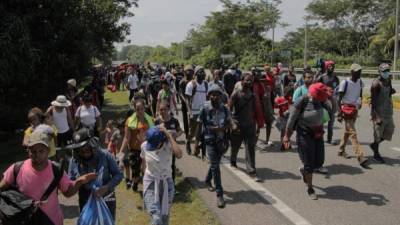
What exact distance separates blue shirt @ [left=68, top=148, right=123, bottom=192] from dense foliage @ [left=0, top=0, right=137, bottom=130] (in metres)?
7.52

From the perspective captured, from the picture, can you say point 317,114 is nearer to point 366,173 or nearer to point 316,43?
point 366,173

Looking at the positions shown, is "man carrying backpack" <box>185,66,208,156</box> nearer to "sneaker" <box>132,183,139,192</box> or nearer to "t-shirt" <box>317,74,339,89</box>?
"t-shirt" <box>317,74,339,89</box>

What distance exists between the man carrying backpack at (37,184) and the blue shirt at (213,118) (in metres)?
3.15

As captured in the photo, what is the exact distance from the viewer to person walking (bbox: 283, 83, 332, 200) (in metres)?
7.01

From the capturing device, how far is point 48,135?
12.7ft

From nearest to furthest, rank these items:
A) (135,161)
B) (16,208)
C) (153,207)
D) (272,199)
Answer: (16,208)
(153,207)
(272,199)
(135,161)

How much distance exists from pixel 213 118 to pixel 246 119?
4.40ft

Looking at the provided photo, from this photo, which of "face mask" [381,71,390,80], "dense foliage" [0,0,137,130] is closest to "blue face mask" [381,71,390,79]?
"face mask" [381,71,390,80]

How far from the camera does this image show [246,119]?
8.23 metres

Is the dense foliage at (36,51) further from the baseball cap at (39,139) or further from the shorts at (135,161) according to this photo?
the baseball cap at (39,139)

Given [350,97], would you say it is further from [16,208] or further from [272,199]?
[16,208]

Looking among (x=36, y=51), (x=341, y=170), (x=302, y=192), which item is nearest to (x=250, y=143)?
(x=302, y=192)

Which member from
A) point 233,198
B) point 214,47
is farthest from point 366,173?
point 214,47

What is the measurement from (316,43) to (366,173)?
53.5 metres
